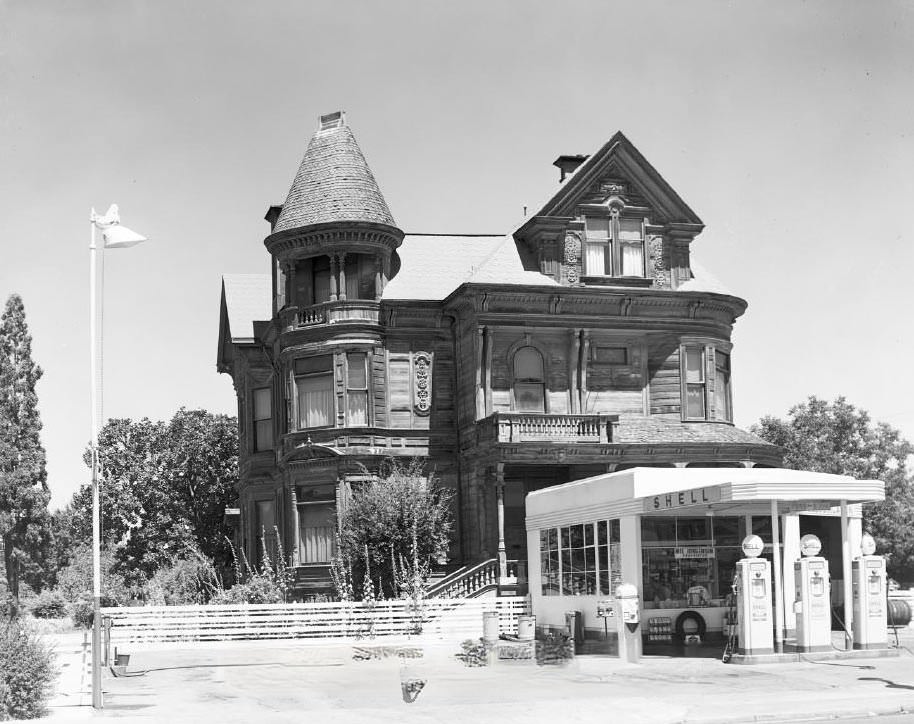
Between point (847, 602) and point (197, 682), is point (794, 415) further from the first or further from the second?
point (197, 682)

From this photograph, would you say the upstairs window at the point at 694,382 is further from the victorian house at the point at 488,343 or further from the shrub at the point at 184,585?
the shrub at the point at 184,585

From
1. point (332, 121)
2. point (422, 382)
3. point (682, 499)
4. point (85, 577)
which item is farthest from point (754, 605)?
point (85, 577)

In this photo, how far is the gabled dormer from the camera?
141 ft

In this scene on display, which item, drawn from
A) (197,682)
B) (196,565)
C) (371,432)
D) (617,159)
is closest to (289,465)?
(371,432)

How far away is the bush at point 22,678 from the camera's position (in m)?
19.7

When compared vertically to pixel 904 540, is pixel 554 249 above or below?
above

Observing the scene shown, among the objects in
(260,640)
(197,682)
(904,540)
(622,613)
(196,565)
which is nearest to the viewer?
(197,682)

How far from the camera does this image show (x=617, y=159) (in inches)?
1709

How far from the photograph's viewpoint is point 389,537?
127ft

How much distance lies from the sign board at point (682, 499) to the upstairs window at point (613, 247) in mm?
15643

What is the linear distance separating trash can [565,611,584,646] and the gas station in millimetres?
33

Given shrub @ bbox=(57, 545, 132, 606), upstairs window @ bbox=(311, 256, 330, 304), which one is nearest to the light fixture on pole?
upstairs window @ bbox=(311, 256, 330, 304)

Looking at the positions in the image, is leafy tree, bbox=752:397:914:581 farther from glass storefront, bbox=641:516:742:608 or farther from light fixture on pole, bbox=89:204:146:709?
light fixture on pole, bbox=89:204:146:709

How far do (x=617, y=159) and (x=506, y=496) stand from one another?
11.3 m
